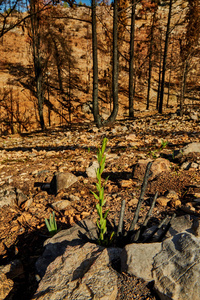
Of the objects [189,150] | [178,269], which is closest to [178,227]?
[178,269]

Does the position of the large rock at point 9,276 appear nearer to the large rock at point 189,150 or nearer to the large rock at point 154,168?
the large rock at point 154,168

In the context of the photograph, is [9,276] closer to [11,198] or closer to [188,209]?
[11,198]

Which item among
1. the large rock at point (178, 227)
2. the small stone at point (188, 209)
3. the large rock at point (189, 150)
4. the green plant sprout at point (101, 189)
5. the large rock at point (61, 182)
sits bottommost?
the large rock at point (61, 182)

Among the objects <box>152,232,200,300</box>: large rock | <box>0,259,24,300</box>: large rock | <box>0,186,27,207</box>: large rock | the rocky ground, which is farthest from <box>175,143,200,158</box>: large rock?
<box>0,259,24,300</box>: large rock

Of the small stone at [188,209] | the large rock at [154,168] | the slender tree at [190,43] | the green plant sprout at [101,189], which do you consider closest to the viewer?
the green plant sprout at [101,189]

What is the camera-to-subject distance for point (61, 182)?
10.7 feet

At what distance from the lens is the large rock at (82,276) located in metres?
1.18

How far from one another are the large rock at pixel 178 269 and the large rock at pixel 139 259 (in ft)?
0.12

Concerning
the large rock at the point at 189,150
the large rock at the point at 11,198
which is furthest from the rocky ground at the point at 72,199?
the large rock at the point at 189,150

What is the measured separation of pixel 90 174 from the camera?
3.59 meters

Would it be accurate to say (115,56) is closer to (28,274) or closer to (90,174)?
(90,174)

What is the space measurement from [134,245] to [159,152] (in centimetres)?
348

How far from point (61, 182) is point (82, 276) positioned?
2.04 meters

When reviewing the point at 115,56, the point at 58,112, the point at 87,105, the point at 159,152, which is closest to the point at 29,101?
the point at 58,112
